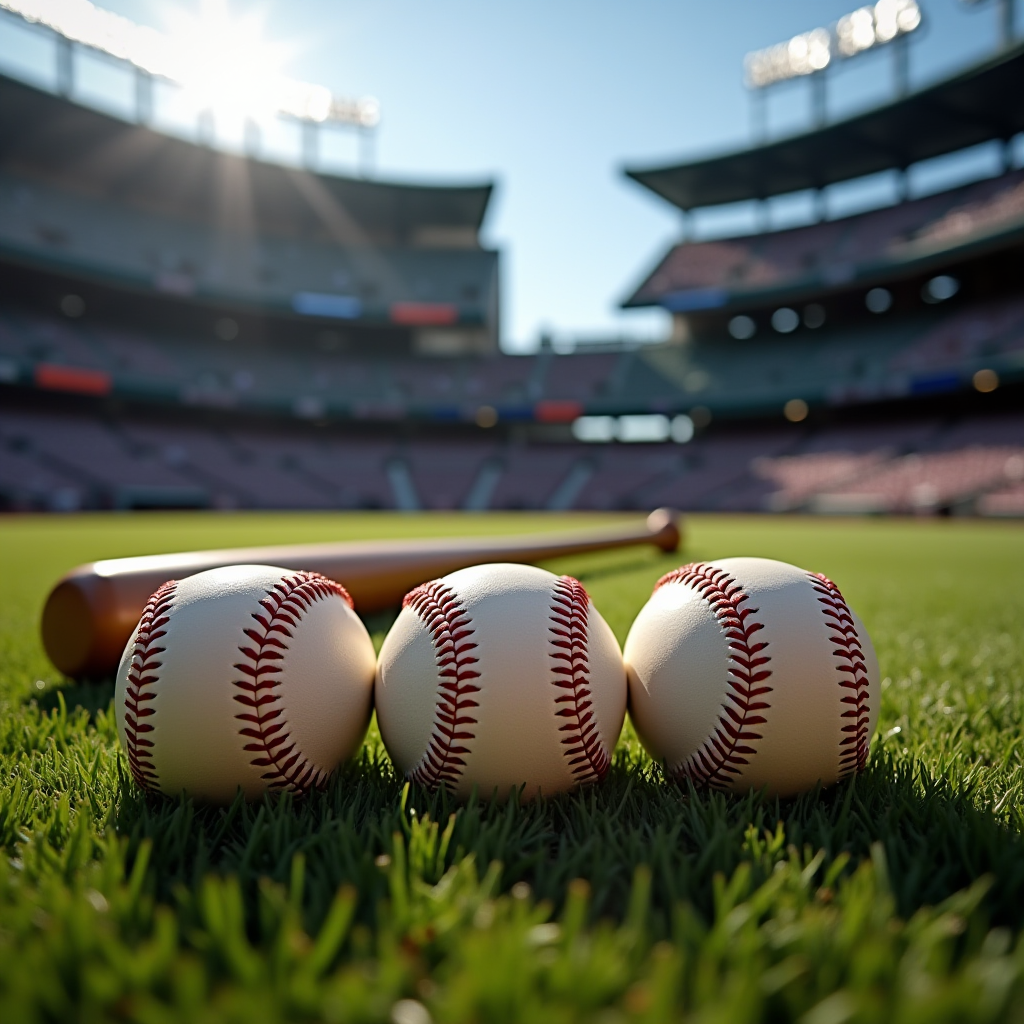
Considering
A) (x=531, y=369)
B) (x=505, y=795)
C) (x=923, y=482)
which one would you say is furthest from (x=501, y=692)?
(x=531, y=369)

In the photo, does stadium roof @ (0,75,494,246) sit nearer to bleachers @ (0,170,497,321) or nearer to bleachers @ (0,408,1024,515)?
bleachers @ (0,170,497,321)

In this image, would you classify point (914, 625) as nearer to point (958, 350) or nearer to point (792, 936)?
point (792, 936)

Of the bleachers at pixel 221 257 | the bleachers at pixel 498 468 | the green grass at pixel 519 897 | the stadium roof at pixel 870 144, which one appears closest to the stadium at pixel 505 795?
the green grass at pixel 519 897

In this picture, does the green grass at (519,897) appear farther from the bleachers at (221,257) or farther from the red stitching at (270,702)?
the bleachers at (221,257)

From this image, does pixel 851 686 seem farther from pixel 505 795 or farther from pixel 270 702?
pixel 270 702

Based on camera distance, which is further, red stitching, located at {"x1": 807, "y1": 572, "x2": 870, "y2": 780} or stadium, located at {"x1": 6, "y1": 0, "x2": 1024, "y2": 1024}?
red stitching, located at {"x1": 807, "y1": 572, "x2": 870, "y2": 780}

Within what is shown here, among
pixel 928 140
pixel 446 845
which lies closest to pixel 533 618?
pixel 446 845

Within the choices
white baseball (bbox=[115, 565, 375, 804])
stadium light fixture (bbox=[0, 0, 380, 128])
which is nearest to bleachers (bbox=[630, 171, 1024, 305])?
stadium light fixture (bbox=[0, 0, 380, 128])

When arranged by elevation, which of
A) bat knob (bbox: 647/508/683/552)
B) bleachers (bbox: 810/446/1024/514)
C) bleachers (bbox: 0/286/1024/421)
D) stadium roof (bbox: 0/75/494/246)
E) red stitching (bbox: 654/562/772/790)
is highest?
stadium roof (bbox: 0/75/494/246)
